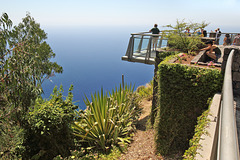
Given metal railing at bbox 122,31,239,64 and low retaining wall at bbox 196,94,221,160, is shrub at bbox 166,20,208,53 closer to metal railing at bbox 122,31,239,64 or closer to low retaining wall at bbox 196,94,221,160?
metal railing at bbox 122,31,239,64

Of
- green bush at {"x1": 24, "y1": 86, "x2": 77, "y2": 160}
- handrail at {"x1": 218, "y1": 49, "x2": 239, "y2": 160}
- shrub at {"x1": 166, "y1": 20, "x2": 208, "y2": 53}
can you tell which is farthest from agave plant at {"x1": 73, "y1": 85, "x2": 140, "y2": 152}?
handrail at {"x1": 218, "y1": 49, "x2": 239, "y2": 160}

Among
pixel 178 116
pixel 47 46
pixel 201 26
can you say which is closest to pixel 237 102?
pixel 178 116

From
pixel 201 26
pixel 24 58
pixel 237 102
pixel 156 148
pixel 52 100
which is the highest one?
pixel 201 26

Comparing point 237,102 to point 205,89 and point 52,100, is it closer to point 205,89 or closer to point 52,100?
point 205,89

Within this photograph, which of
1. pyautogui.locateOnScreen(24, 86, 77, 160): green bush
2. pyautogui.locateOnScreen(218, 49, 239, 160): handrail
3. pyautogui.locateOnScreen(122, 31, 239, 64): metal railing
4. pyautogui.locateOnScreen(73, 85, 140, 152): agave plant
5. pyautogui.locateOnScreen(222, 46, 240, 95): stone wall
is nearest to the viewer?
pyautogui.locateOnScreen(218, 49, 239, 160): handrail

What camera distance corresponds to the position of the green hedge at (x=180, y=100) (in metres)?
4.45

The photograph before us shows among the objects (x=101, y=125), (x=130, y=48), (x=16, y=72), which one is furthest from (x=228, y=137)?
(x=130, y=48)

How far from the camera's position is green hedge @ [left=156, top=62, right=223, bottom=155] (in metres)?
4.45

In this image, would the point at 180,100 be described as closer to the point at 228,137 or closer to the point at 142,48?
the point at 228,137

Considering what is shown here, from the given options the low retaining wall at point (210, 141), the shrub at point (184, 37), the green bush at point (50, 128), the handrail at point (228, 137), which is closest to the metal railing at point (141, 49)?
the shrub at point (184, 37)

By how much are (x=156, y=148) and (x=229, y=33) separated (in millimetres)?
11521

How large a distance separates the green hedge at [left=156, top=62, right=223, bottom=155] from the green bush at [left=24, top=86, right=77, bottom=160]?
9.39ft

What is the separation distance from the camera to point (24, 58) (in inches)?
223

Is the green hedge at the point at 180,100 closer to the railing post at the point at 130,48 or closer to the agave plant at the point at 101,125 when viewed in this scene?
the agave plant at the point at 101,125
